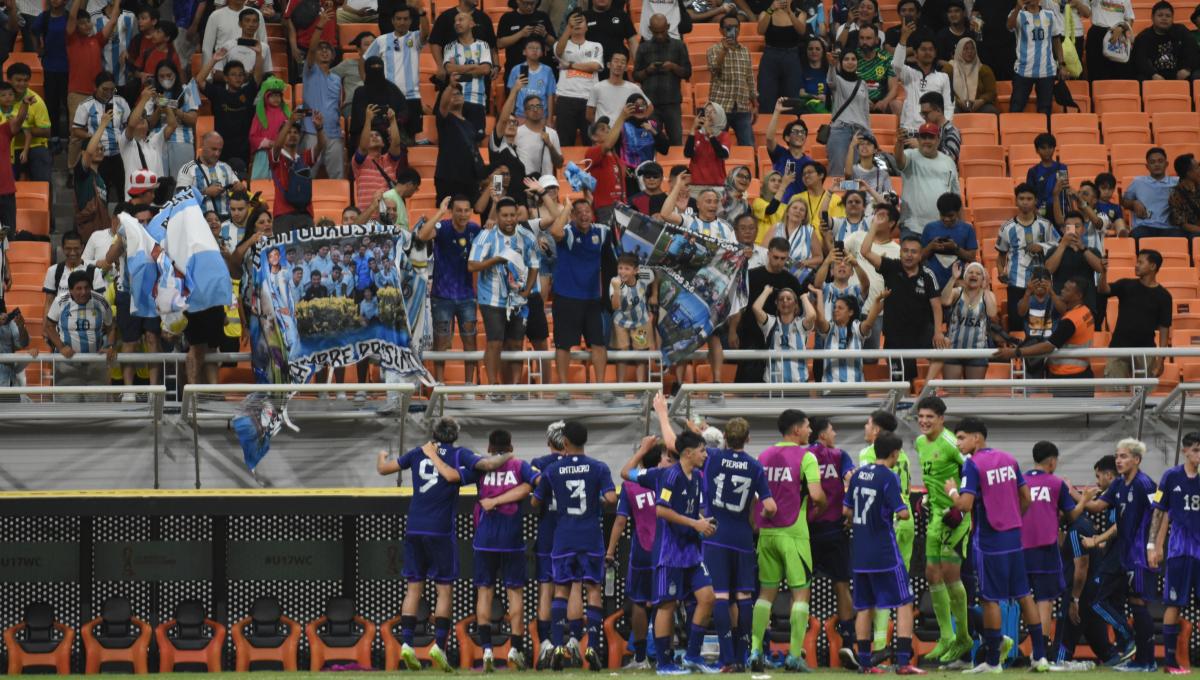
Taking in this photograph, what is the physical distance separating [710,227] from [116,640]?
6.64 m

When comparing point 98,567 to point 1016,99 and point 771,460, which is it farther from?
point 1016,99

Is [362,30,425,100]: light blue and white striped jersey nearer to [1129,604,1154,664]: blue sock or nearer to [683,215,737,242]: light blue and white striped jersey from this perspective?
[683,215,737,242]: light blue and white striped jersey

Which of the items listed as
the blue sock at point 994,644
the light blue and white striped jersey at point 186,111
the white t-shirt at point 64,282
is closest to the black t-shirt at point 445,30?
the light blue and white striped jersey at point 186,111

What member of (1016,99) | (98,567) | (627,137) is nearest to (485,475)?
(98,567)

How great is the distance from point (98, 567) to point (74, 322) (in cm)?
284

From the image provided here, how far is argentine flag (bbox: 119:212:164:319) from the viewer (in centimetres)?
1770

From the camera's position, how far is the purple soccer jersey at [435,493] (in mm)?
15297

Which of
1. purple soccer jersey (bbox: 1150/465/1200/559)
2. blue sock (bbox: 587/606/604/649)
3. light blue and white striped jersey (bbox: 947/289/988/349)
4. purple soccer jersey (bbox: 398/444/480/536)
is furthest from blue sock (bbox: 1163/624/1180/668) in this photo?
purple soccer jersey (bbox: 398/444/480/536)

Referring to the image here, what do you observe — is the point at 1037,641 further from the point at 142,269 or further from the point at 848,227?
the point at 142,269

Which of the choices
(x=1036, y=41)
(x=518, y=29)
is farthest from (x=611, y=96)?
(x=1036, y=41)

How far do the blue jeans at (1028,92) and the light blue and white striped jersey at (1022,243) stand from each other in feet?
14.2

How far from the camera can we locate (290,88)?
2341 cm

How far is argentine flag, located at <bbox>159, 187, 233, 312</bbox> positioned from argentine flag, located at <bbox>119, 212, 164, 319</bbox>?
138mm

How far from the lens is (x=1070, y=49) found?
960 inches
